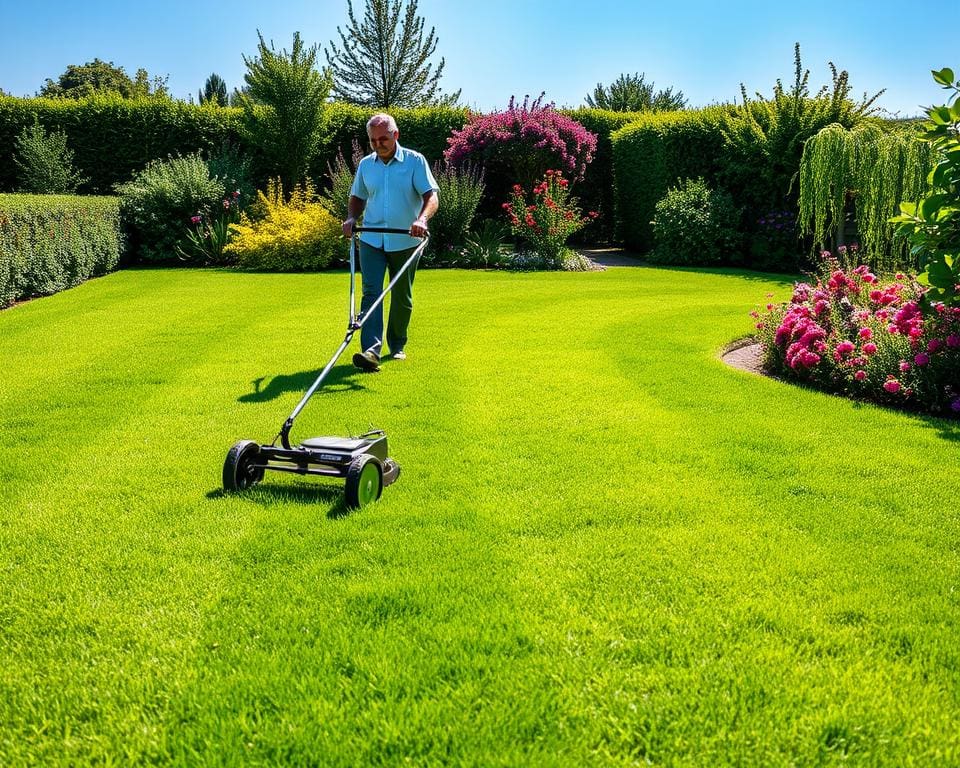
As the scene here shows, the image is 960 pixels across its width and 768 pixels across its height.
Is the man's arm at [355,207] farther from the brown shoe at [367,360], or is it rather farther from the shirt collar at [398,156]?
the brown shoe at [367,360]

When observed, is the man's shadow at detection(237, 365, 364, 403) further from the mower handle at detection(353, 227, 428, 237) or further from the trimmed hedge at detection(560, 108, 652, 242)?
the trimmed hedge at detection(560, 108, 652, 242)

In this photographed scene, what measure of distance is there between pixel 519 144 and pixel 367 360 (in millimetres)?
11605

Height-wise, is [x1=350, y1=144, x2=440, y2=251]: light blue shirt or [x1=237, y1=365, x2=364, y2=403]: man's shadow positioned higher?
[x1=350, y1=144, x2=440, y2=251]: light blue shirt

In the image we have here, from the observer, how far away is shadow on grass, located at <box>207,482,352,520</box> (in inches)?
154

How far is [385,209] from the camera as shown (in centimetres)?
683

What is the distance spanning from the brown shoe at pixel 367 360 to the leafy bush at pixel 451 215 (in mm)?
8882

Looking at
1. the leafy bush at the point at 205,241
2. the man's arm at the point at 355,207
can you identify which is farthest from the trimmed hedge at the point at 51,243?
the man's arm at the point at 355,207

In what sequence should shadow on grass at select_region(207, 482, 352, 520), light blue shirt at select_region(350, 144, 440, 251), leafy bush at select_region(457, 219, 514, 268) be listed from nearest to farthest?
shadow on grass at select_region(207, 482, 352, 520), light blue shirt at select_region(350, 144, 440, 251), leafy bush at select_region(457, 219, 514, 268)

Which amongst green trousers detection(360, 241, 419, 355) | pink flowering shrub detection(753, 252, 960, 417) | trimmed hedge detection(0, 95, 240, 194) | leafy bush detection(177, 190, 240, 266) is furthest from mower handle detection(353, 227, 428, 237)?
trimmed hedge detection(0, 95, 240, 194)

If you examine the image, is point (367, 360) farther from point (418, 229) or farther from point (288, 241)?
point (288, 241)

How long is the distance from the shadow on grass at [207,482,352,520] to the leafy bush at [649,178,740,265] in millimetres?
12768

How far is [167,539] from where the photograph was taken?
354 centimetres

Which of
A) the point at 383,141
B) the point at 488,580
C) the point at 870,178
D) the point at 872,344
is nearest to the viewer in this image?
the point at 488,580

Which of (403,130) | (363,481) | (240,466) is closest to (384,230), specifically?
(240,466)
